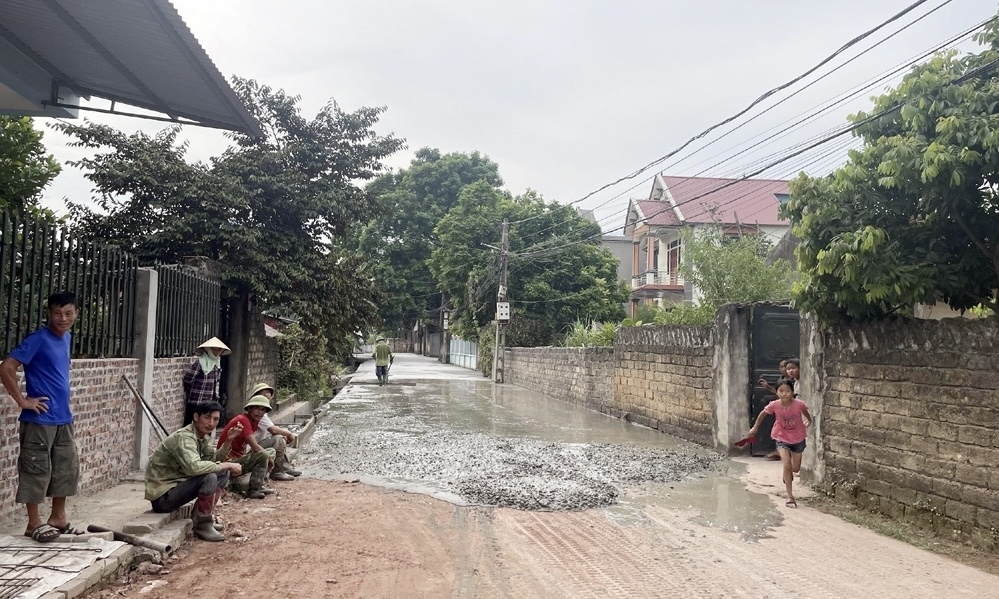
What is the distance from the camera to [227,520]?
666cm

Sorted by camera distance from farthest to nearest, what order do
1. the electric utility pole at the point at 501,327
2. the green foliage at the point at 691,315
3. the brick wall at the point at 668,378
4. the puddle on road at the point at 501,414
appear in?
1. the electric utility pole at the point at 501,327
2. the green foliage at the point at 691,315
3. the puddle on road at the point at 501,414
4. the brick wall at the point at 668,378

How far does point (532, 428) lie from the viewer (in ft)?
48.1

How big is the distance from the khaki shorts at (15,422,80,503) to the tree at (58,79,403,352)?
825 cm

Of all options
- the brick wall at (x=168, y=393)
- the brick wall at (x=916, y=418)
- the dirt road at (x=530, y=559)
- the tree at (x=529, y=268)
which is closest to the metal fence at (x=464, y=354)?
the tree at (x=529, y=268)

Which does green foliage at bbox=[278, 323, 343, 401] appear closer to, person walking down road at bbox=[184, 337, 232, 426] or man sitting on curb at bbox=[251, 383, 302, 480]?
person walking down road at bbox=[184, 337, 232, 426]

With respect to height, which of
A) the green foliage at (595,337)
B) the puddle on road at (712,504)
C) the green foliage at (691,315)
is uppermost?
the green foliage at (691,315)

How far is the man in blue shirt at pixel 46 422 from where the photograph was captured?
508cm

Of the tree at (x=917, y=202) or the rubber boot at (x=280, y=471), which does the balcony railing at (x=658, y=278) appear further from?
the rubber boot at (x=280, y=471)

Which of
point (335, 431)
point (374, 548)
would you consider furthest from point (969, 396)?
point (335, 431)

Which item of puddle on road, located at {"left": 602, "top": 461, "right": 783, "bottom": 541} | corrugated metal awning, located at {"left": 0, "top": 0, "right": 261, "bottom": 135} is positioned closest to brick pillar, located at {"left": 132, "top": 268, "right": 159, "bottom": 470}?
corrugated metal awning, located at {"left": 0, "top": 0, "right": 261, "bottom": 135}

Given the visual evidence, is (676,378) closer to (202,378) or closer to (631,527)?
(631,527)

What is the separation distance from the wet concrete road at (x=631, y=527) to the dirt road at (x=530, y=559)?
21mm

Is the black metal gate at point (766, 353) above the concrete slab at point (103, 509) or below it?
above

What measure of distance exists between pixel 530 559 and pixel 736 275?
12592 millimetres
